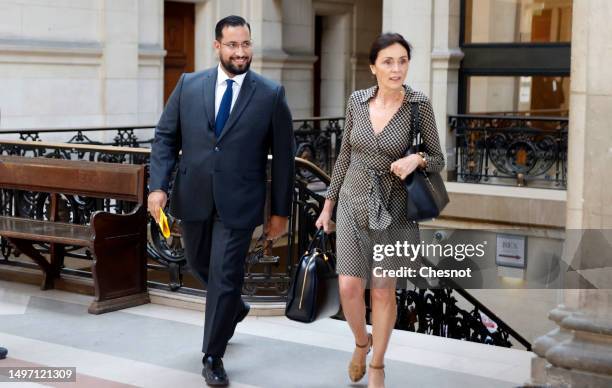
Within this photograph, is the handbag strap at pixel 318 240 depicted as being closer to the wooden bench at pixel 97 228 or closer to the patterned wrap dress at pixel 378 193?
the patterned wrap dress at pixel 378 193

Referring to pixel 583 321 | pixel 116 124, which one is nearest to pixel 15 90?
pixel 116 124

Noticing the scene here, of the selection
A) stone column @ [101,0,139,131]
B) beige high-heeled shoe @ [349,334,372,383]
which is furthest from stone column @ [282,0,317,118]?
beige high-heeled shoe @ [349,334,372,383]

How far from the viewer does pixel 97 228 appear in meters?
7.54

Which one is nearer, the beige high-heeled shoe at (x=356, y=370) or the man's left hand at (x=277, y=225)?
the beige high-heeled shoe at (x=356, y=370)

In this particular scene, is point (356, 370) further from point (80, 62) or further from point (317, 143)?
point (317, 143)

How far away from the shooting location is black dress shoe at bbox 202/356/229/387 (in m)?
5.71

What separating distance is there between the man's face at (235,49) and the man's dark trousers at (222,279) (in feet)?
2.70

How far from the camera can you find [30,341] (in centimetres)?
677

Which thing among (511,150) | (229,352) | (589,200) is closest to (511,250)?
(511,150)

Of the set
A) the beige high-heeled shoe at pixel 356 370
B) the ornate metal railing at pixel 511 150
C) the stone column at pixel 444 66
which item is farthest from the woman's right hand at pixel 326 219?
the stone column at pixel 444 66

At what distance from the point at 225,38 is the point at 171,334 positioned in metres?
2.28

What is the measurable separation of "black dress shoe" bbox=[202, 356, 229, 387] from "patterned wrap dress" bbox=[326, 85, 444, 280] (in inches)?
37.6

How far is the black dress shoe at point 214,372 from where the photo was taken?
5711 millimetres

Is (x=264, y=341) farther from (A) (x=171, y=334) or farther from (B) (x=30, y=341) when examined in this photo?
(B) (x=30, y=341)
